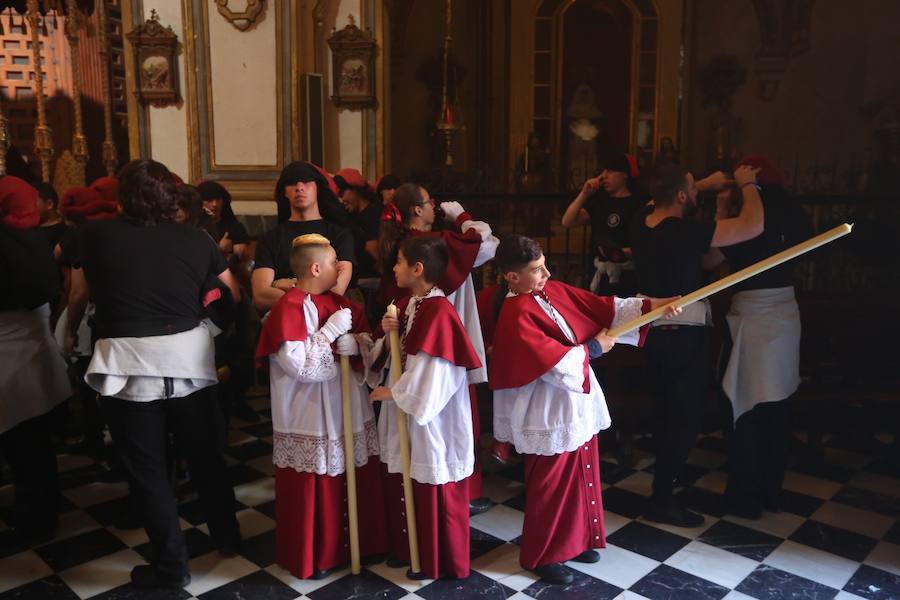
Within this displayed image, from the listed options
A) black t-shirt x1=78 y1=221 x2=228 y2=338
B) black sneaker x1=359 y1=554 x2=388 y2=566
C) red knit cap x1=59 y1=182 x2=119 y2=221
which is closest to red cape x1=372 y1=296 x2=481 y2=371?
black t-shirt x1=78 y1=221 x2=228 y2=338

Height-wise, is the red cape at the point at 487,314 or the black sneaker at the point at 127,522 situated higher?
the red cape at the point at 487,314

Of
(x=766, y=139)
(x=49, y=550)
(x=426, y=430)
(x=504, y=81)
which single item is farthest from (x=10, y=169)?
(x=766, y=139)

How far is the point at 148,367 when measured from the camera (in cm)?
300

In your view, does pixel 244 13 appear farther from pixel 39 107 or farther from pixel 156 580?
pixel 156 580

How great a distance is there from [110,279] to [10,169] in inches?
197

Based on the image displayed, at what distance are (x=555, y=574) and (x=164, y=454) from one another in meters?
1.65

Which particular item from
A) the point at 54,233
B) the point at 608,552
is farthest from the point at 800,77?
the point at 54,233

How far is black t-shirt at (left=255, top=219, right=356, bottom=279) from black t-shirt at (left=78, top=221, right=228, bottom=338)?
1.87ft

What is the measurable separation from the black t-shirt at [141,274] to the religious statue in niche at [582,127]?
878cm

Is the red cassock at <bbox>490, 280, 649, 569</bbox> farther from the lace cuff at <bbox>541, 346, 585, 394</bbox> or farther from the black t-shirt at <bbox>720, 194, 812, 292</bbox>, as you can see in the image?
the black t-shirt at <bbox>720, 194, 812, 292</bbox>

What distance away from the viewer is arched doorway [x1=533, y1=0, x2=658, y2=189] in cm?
1109

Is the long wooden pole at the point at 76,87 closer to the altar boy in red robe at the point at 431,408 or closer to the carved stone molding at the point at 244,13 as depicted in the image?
the carved stone molding at the point at 244,13

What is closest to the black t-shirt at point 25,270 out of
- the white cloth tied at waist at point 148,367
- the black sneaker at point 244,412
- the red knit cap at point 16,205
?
the red knit cap at point 16,205

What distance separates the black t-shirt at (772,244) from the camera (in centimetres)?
373
